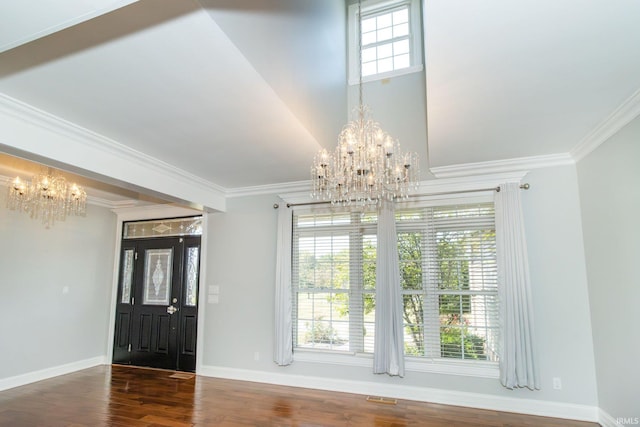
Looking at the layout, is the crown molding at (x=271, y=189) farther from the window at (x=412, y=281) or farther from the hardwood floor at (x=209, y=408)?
the hardwood floor at (x=209, y=408)

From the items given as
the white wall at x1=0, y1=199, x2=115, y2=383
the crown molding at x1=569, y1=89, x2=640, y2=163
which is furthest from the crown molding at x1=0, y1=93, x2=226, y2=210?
the crown molding at x1=569, y1=89, x2=640, y2=163

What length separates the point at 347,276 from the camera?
15.6 feet

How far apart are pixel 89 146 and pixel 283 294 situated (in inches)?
111

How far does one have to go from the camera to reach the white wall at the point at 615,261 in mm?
2854

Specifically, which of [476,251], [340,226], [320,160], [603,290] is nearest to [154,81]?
[320,160]

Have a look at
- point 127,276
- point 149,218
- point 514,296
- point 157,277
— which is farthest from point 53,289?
point 514,296

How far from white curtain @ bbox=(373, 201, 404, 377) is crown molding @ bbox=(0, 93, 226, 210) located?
2570mm

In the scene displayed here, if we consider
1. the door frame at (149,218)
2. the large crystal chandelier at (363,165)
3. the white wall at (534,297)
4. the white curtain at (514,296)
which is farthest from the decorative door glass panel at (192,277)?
the white curtain at (514,296)

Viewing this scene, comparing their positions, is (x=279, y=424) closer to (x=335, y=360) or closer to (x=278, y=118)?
(x=335, y=360)

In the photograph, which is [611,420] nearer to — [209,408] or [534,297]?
[534,297]

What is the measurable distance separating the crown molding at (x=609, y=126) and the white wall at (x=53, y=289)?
22.6 feet

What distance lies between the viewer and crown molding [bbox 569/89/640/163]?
2679 mm

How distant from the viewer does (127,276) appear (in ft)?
20.2

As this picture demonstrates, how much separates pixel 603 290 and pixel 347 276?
2.72 meters
